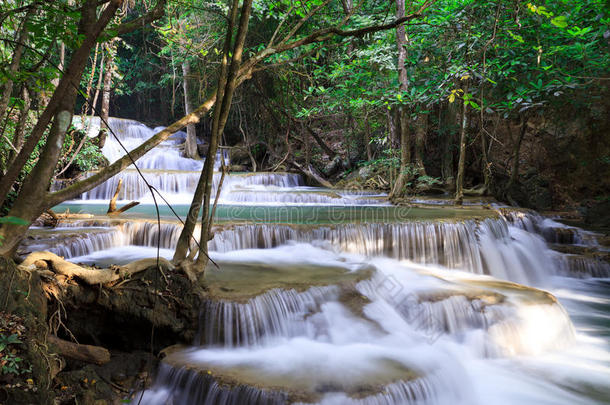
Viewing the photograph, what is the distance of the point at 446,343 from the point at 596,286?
4.79m

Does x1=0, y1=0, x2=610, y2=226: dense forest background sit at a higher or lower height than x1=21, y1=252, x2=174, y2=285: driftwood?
higher

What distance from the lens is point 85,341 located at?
135 inches

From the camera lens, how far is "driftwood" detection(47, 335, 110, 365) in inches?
111

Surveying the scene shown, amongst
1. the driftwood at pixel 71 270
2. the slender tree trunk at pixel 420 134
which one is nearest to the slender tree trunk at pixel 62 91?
the driftwood at pixel 71 270

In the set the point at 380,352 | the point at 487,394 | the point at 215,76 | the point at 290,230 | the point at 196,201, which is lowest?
the point at 487,394

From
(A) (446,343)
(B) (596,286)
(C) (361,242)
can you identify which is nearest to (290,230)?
(C) (361,242)

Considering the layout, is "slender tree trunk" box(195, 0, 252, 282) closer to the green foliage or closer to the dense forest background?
the dense forest background

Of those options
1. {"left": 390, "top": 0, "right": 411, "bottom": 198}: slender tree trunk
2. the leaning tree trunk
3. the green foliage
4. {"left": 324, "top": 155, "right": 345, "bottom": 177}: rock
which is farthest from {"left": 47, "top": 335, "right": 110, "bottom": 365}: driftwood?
{"left": 324, "top": 155, "right": 345, "bottom": 177}: rock

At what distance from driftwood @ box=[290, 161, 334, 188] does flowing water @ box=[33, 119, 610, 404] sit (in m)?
6.53

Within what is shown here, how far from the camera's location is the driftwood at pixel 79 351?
9.27 ft

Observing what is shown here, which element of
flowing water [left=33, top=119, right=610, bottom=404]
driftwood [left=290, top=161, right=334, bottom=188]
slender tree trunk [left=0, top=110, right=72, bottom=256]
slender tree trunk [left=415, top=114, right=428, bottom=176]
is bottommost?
flowing water [left=33, top=119, right=610, bottom=404]

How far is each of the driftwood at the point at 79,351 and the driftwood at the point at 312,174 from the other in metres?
11.4

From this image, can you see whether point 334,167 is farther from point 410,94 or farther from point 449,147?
point 410,94

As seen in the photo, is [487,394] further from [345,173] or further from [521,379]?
[345,173]
